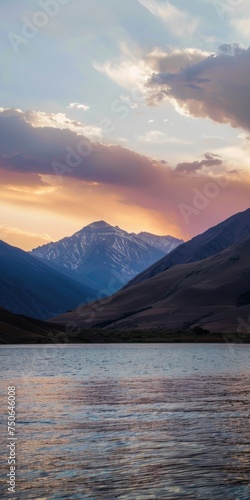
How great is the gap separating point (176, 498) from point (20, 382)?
44888 millimetres

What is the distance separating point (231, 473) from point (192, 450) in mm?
4425

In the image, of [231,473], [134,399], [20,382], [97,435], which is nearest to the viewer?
[231,473]

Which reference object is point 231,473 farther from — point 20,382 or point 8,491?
point 20,382

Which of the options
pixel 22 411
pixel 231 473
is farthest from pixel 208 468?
pixel 22 411

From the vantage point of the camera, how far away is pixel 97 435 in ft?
105

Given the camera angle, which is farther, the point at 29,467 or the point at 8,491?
the point at 29,467

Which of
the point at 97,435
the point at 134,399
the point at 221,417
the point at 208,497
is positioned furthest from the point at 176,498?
the point at 134,399

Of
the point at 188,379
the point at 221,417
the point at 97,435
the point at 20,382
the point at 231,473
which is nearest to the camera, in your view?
the point at 231,473

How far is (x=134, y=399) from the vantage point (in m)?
47.3

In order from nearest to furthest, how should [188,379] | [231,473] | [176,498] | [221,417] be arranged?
[176,498], [231,473], [221,417], [188,379]

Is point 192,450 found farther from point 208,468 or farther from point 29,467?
point 29,467

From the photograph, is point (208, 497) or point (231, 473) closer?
point (208, 497)

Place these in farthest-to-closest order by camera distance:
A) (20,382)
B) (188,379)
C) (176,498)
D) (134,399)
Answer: (188,379), (20,382), (134,399), (176,498)

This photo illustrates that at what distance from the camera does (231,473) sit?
23.8 meters
